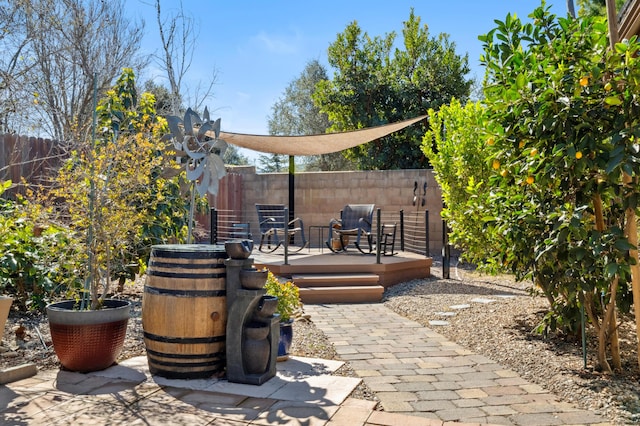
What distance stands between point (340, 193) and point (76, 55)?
703cm

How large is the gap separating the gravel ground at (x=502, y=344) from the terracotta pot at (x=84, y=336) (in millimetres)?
298

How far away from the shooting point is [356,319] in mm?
5512

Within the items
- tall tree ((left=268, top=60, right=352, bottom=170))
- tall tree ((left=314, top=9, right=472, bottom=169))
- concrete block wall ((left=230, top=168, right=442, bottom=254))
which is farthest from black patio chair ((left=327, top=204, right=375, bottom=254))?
tall tree ((left=268, top=60, right=352, bottom=170))

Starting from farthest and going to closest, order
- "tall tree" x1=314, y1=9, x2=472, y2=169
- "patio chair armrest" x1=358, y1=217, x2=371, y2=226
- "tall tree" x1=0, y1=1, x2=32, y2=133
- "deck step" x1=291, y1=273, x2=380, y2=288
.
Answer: "tall tree" x1=314, y1=9, x2=472, y2=169
"tall tree" x1=0, y1=1, x2=32, y2=133
"patio chair armrest" x1=358, y1=217, x2=371, y2=226
"deck step" x1=291, y1=273, x2=380, y2=288

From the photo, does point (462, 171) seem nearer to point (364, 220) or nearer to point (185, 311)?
point (364, 220)

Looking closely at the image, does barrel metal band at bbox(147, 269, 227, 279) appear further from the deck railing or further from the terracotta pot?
the deck railing

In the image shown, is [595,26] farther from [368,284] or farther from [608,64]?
[368,284]

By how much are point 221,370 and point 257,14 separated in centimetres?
1026

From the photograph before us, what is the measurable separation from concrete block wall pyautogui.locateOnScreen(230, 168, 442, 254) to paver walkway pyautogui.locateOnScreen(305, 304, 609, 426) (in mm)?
6012

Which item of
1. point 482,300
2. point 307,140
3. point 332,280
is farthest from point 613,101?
point 307,140

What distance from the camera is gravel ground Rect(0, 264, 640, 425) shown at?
10.1 ft

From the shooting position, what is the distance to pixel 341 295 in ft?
21.7

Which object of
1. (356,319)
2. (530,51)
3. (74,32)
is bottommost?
(356,319)

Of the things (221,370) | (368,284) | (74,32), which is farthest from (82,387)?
(74,32)
